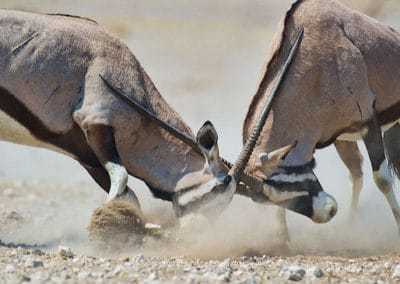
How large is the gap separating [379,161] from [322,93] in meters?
1.04

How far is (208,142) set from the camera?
11.5 meters

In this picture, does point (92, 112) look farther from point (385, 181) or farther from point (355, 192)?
point (355, 192)

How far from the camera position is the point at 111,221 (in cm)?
1120

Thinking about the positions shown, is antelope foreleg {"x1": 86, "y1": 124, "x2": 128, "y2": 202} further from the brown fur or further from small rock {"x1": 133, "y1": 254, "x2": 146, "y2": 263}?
small rock {"x1": 133, "y1": 254, "x2": 146, "y2": 263}

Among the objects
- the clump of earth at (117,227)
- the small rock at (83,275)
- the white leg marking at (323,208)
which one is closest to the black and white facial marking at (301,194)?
the white leg marking at (323,208)

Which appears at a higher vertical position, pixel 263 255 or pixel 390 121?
pixel 390 121

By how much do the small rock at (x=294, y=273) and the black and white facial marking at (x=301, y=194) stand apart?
99.6 inches

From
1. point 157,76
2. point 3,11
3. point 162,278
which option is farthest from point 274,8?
point 162,278

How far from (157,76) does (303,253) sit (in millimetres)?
18947

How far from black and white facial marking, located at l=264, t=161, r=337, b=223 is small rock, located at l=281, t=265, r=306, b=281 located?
2.53m

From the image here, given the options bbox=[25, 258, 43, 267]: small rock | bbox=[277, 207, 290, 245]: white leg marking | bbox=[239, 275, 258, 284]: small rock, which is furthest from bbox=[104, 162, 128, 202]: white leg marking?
bbox=[239, 275, 258, 284]: small rock

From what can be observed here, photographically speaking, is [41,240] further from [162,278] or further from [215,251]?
[162,278]

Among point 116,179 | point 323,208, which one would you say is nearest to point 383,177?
point 323,208

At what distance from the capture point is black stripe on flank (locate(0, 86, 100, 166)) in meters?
11.8
